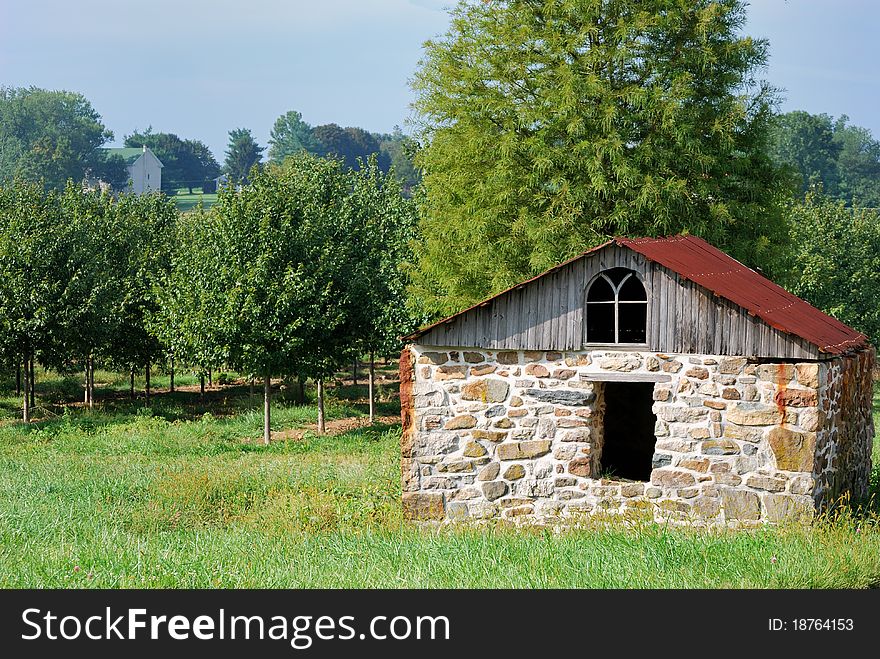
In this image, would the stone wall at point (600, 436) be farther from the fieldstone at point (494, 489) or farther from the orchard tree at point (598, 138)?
the orchard tree at point (598, 138)

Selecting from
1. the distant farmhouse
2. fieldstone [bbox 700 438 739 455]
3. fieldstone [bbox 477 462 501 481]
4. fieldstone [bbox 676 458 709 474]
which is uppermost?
the distant farmhouse

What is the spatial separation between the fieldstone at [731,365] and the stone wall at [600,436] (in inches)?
0.5

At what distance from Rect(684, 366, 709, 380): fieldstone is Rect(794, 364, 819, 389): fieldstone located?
3.26 ft

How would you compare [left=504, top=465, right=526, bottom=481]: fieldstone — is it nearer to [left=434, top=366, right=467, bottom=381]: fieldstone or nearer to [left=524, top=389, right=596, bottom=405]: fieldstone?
[left=524, top=389, right=596, bottom=405]: fieldstone

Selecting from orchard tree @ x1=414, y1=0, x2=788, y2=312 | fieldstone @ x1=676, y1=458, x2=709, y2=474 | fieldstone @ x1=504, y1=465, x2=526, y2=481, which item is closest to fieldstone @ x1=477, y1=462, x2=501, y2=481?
fieldstone @ x1=504, y1=465, x2=526, y2=481

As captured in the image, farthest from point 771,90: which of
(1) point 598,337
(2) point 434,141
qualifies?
(1) point 598,337

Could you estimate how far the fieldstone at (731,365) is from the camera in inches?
416

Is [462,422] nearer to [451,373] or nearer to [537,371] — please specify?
[451,373]

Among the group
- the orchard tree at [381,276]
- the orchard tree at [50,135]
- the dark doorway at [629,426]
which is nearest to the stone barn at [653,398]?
the dark doorway at [629,426]

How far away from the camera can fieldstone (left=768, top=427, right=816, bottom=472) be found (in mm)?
10281

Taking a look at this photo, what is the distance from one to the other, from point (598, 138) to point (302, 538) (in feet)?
40.7

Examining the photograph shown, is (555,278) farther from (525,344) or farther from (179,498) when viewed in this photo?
(179,498)

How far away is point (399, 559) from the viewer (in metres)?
8.89

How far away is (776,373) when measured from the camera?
34.1 feet
